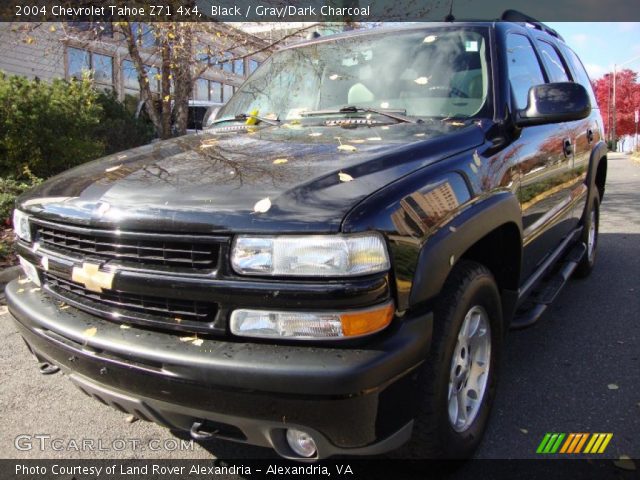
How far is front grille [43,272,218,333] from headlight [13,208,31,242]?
1.50 ft

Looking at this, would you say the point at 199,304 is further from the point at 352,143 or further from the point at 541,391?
the point at 541,391

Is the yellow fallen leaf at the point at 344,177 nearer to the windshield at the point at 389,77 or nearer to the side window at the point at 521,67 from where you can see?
the windshield at the point at 389,77

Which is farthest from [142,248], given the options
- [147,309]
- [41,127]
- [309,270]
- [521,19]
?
[41,127]

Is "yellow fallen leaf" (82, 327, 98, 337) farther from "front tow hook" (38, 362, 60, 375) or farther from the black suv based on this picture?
"front tow hook" (38, 362, 60, 375)

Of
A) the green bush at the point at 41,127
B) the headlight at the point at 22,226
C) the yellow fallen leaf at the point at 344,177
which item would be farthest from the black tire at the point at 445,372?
the green bush at the point at 41,127

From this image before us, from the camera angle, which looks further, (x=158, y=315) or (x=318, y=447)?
(x=158, y=315)

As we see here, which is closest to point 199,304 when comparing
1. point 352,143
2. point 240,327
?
point 240,327

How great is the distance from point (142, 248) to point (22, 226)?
1009mm

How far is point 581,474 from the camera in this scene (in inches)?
88.3

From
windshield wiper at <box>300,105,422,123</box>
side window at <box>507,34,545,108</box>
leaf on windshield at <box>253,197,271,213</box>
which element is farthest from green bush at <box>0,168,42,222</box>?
side window at <box>507,34,545,108</box>

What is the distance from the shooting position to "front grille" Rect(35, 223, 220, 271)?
1.78m

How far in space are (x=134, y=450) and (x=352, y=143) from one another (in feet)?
5.71

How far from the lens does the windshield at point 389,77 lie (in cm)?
282

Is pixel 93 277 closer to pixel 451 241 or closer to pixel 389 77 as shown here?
pixel 451 241
